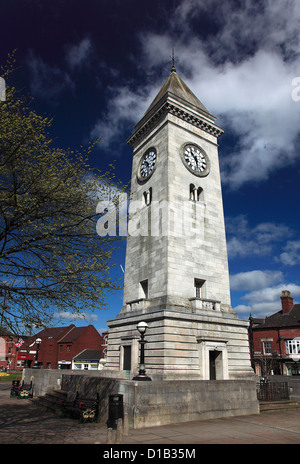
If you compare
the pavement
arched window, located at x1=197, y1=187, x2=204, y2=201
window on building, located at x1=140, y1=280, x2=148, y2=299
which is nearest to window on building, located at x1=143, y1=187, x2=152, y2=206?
arched window, located at x1=197, y1=187, x2=204, y2=201

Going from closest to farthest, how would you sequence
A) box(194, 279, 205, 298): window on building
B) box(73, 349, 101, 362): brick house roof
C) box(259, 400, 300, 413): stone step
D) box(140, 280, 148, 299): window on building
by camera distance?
box(259, 400, 300, 413): stone step < box(194, 279, 205, 298): window on building < box(140, 280, 148, 299): window on building < box(73, 349, 101, 362): brick house roof

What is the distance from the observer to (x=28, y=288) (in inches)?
453

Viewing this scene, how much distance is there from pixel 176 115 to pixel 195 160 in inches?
157

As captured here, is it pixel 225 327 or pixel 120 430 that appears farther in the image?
pixel 225 327

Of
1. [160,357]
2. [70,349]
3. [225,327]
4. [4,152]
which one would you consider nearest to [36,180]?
[4,152]

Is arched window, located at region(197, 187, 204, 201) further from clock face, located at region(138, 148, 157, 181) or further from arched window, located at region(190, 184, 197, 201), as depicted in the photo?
clock face, located at region(138, 148, 157, 181)

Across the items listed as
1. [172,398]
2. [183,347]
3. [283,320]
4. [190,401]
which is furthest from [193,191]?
[283,320]

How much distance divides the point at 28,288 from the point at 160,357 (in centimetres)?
977

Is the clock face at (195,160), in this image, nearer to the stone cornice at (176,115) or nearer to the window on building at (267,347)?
the stone cornice at (176,115)

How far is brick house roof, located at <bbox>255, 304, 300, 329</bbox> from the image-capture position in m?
47.6

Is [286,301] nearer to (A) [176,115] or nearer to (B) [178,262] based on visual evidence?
(B) [178,262]

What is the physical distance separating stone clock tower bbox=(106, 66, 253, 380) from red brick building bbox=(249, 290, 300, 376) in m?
24.8
